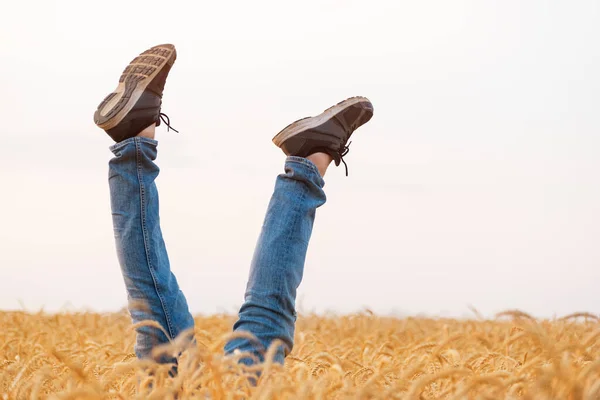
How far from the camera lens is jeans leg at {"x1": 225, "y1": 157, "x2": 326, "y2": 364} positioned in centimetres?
243

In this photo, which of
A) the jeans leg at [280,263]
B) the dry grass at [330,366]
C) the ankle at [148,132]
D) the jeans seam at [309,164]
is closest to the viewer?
the dry grass at [330,366]

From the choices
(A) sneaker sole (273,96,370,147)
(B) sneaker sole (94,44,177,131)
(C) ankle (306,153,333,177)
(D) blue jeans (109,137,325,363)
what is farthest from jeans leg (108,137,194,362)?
(C) ankle (306,153,333,177)

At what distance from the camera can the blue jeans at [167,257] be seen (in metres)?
2.43

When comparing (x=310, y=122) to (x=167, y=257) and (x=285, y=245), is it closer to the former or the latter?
(x=285, y=245)

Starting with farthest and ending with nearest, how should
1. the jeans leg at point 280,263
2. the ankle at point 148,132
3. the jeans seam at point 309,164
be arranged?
the ankle at point 148,132 < the jeans seam at point 309,164 < the jeans leg at point 280,263

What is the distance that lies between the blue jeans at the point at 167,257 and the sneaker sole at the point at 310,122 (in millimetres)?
100

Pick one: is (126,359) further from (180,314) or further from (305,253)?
(305,253)

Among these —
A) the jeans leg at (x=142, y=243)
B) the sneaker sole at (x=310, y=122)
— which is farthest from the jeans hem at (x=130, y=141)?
the sneaker sole at (x=310, y=122)

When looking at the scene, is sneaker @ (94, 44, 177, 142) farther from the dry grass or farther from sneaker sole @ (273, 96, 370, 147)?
the dry grass

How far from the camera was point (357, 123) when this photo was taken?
2.81 metres

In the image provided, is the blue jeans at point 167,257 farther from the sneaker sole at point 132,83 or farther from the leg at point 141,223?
the sneaker sole at point 132,83

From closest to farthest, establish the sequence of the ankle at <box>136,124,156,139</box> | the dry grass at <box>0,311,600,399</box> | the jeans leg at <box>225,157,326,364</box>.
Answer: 1. the dry grass at <box>0,311,600,399</box>
2. the jeans leg at <box>225,157,326,364</box>
3. the ankle at <box>136,124,156,139</box>

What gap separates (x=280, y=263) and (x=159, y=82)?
905 mm

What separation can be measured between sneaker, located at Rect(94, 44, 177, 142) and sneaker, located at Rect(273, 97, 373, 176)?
1.62ft
